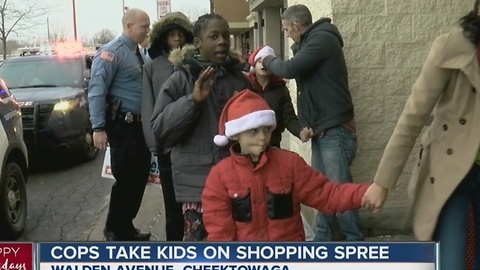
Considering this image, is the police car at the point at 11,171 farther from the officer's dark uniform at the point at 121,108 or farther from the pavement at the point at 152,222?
the officer's dark uniform at the point at 121,108

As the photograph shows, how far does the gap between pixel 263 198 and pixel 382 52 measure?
2.88 meters

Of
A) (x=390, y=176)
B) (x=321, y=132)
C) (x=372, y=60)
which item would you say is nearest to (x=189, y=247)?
(x=390, y=176)

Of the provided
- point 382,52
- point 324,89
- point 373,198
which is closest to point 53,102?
point 382,52

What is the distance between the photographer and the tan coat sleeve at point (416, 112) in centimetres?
276

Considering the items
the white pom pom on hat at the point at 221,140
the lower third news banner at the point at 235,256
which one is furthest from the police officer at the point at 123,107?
the lower third news banner at the point at 235,256

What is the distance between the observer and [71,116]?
32.3ft

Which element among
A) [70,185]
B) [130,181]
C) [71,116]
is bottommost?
[130,181]

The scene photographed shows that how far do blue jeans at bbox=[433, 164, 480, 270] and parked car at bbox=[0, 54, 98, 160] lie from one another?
298 inches

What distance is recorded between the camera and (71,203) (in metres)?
7.74

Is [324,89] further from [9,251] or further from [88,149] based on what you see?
[88,149]

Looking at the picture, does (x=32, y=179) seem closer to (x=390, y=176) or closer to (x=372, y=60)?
(x=372, y=60)

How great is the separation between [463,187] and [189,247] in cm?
131

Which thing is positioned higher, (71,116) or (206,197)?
(71,116)

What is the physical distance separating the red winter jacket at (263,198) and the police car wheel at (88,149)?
7.64 metres
